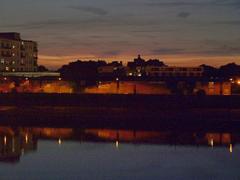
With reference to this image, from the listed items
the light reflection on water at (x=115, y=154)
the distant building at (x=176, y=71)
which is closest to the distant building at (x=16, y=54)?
the distant building at (x=176, y=71)

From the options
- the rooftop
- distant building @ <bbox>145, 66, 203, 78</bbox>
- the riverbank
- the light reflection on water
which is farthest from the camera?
the rooftop

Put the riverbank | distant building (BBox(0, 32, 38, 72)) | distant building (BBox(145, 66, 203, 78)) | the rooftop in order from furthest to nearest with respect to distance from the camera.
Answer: the rooftop < distant building (BBox(0, 32, 38, 72)) < distant building (BBox(145, 66, 203, 78)) < the riverbank

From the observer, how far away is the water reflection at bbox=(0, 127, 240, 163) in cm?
2911

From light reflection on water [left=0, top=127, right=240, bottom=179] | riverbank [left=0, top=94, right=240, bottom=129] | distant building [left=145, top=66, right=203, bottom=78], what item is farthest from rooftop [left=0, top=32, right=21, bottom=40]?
light reflection on water [left=0, top=127, right=240, bottom=179]

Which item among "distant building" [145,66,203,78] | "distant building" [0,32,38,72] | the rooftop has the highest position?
the rooftop

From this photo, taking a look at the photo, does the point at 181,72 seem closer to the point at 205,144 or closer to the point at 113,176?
the point at 205,144

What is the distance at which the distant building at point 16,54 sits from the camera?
85625 mm

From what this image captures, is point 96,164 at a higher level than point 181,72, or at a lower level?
lower

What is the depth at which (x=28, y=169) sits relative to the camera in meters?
22.3

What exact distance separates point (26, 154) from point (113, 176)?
677 cm

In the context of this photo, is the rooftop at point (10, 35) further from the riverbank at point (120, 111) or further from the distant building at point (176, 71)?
the riverbank at point (120, 111)

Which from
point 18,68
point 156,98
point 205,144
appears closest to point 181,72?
point 18,68

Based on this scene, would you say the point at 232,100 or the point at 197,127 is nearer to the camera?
the point at 197,127

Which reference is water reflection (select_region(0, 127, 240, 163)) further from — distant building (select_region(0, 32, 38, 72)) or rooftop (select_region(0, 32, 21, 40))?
rooftop (select_region(0, 32, 21, 40))
